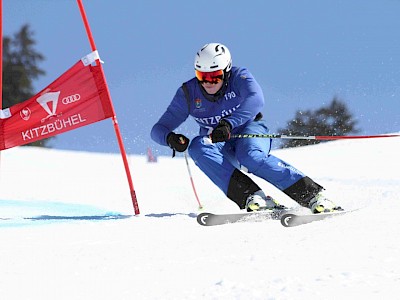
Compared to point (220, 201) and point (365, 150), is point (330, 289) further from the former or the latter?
point (365, 150)

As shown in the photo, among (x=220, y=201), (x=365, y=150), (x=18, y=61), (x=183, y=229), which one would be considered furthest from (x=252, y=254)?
(x=18, y=61)

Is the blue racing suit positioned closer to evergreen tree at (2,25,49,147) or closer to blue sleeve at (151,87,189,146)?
blue sleeve at (151,87,189,146)

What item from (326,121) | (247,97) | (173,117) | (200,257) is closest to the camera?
(200,257)

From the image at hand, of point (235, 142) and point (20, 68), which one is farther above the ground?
point (20, 68)

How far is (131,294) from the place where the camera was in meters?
2.40

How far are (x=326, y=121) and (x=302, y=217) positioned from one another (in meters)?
25.1

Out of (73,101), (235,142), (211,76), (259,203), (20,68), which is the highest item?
(20,68)

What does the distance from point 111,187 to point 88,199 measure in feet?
4.51

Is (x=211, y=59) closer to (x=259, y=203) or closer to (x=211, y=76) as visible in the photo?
(x=211, y=76)

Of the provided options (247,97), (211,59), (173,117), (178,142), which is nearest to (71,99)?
(173,117)

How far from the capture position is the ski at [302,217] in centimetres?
378

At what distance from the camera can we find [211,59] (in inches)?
184

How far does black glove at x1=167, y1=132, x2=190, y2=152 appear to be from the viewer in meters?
4.65

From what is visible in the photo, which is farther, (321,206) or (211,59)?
(211,59)
